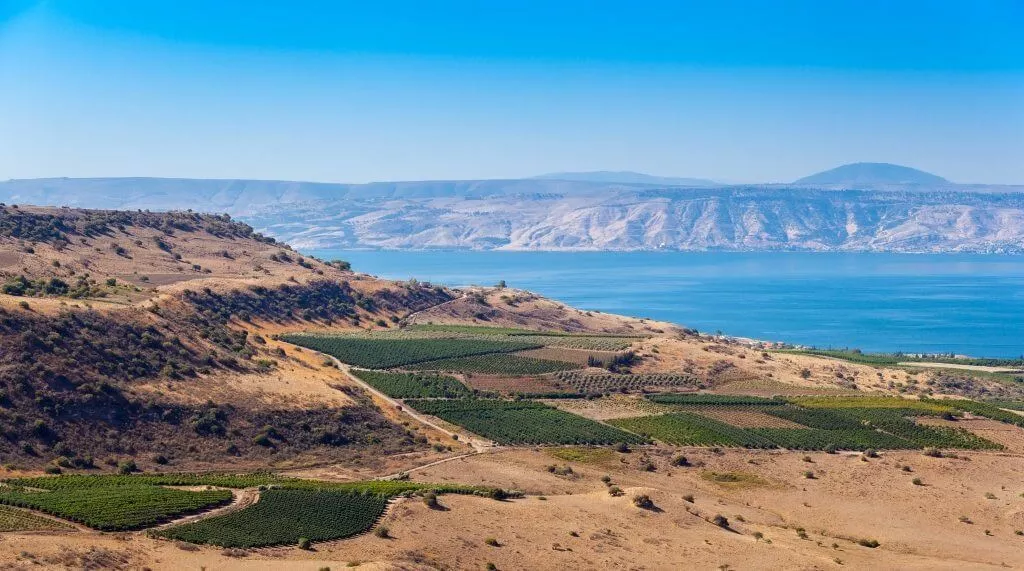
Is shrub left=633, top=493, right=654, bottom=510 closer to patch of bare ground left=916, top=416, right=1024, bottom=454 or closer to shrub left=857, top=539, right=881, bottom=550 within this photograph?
shrub left=857, top=539, right=881, bottom=550

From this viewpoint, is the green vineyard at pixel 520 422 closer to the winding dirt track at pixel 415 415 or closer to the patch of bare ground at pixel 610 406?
the winding dirt track at pixel 415 415

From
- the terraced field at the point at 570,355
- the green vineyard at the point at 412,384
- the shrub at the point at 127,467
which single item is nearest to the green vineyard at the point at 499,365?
the terraced field at the point at 570,355

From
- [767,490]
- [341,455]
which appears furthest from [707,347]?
[341,455]

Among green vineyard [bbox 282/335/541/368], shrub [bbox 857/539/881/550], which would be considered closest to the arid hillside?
shrub [bbox 857/539/881/550]

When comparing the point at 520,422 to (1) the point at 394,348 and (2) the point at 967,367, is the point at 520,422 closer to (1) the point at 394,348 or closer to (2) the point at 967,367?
(1) the point at 394,348

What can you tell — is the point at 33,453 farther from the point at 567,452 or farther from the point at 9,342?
the point at 567,452
